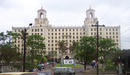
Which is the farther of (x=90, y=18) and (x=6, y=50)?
(x=90, y=18)

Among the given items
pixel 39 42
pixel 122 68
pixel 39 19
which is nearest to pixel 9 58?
pixel 39 42

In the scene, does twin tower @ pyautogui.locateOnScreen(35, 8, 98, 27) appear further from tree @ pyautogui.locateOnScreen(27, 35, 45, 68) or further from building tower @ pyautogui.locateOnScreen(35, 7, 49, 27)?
tree @ pyautogui.locateOnScreen(27, 35, 45, 68)

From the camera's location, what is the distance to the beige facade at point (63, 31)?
409ft

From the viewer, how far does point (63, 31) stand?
135 metres

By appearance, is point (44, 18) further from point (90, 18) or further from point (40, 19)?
point (90, 18)

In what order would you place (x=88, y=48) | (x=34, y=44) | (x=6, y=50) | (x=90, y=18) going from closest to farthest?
(x=6, y=50), (x=88, y=48), (x=34, y=44), (x=90, y=18)

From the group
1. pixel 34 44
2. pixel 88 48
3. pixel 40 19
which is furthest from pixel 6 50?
pixel 40 19

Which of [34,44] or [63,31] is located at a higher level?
[63,31]

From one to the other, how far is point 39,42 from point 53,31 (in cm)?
8695

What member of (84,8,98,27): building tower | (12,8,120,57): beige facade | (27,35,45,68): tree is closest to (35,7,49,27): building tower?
(12,8,120,57): beige facade

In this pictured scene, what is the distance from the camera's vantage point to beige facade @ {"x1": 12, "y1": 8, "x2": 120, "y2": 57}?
12462 cm


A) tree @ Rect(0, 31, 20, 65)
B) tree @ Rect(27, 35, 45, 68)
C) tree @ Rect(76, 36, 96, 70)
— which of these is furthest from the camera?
tree @ Rect(27, 35, 45, 68)

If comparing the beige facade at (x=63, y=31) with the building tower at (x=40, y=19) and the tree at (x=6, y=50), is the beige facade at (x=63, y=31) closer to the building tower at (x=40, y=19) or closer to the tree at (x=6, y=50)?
the building tower at (x=40, y=19)

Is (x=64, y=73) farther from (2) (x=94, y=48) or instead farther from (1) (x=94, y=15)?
(1) (x=94, y=15)
